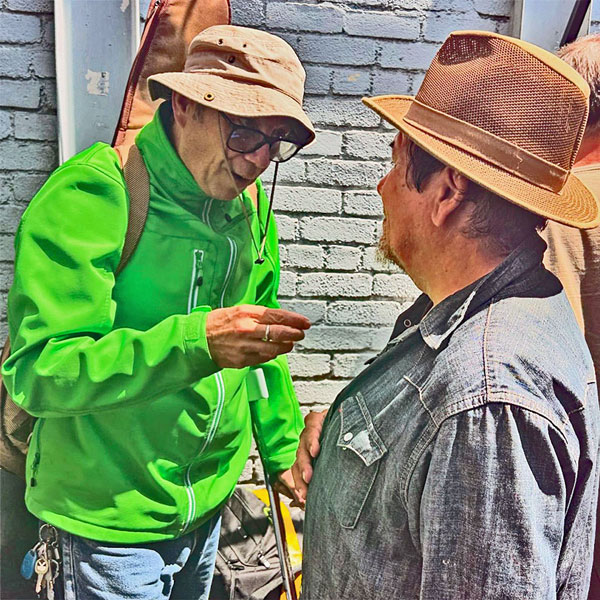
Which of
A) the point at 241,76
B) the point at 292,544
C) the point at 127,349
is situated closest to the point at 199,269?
the point at 127,349

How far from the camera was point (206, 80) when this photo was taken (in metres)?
1.18

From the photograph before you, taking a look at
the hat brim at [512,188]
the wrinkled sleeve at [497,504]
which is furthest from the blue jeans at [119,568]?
the hat brim at [512,188]

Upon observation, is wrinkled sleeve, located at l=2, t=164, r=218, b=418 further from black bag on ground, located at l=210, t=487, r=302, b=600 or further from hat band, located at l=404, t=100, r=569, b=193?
black bag on ground, located at l=210, t=487, r=302, b=600

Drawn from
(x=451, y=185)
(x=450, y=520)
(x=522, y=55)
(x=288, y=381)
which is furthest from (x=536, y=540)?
(x=288, y=381)

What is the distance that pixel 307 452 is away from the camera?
1.24 m

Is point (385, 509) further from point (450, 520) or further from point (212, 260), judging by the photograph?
point (212, 260)

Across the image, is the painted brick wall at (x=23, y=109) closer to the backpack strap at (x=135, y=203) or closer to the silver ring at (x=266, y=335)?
the backpack strap at (x=135, y=203)

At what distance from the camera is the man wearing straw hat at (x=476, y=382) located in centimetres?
77

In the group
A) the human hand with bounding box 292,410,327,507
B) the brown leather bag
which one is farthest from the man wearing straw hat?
the brown leather bag

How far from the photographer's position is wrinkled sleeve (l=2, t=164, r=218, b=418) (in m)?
1.08

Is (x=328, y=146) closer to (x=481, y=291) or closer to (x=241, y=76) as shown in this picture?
(x=241, y=76)

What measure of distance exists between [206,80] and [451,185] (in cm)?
56

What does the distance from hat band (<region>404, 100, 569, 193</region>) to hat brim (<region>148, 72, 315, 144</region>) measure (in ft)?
1.26

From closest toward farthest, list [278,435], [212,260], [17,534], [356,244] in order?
[212,260], [278,435], [17,534], [356,244]
